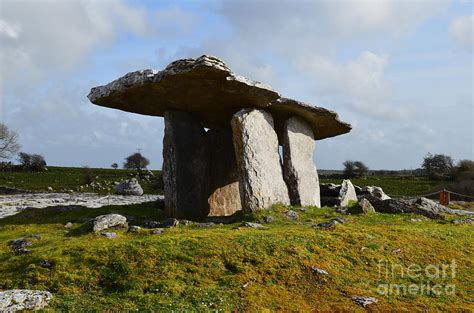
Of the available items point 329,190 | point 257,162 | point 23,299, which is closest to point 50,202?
point 257,162

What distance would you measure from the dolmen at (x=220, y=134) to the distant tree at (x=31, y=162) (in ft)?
133

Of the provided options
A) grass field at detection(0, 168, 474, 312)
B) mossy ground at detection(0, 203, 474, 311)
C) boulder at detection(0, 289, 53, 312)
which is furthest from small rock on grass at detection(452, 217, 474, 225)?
boulder at detection(0, 289, 53, 312)

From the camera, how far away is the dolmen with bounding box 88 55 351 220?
1614cm

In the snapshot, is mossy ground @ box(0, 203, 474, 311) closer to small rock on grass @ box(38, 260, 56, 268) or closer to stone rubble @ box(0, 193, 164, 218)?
small rock on grass @ box(38, 260, 56, 268)

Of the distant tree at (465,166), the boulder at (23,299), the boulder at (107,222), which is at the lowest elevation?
the boulder at (23,299)

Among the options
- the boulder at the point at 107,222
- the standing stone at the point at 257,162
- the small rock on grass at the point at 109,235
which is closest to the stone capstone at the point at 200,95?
the standing stone at the point at 257,162

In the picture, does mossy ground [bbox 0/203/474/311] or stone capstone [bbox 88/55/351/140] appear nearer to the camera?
mossy ground [bbox 0/203/474/311]

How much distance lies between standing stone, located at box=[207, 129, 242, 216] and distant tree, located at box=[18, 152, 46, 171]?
135 feet

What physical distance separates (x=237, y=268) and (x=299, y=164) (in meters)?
9.20

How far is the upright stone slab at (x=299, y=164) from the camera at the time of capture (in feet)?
60.0

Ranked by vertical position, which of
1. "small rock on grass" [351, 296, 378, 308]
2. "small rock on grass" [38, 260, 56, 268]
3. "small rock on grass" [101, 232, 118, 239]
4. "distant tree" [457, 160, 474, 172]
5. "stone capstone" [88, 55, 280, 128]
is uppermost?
"stone capstone" [88, 55, 280, 128]

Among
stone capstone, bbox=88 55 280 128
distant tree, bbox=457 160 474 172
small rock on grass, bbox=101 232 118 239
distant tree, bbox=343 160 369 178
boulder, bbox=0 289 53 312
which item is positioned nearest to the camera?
boulder, bbox=0 289 53 312

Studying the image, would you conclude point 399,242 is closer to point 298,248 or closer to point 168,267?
point 298,248

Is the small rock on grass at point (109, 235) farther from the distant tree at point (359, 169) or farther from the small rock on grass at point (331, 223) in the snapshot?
the distant tree at point (359, 169)
